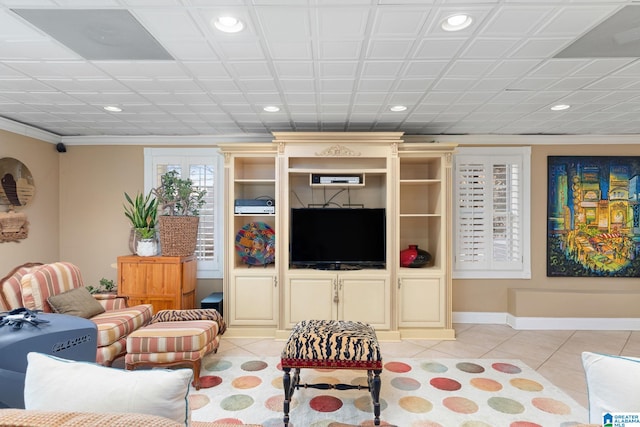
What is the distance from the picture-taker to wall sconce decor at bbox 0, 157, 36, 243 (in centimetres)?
373

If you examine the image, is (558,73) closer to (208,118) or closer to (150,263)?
(208,118)

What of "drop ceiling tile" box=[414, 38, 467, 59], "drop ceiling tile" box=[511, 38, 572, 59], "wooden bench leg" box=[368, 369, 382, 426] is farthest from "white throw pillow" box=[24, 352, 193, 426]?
"drop ceiling tile" box=[511, 38, 572, 59]

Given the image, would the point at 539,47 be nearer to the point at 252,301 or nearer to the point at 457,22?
the point at 457,22

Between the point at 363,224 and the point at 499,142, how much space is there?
2180mm

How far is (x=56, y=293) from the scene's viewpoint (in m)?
3.01

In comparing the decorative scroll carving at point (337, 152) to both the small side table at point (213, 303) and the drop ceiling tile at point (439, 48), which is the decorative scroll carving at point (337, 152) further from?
the small side table at point (213, 303)

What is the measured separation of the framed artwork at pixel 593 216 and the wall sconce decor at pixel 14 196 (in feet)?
21.3

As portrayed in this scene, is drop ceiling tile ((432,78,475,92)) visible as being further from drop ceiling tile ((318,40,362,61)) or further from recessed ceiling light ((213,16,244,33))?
recessed ceiling light ((213,16,244,33))

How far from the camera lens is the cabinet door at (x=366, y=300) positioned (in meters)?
3.87

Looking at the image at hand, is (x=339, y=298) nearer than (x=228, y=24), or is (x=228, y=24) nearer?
(x=228, y=24)

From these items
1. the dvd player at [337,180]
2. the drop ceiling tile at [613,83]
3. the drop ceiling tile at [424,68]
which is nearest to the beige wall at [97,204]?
the dvd player at [337,180]

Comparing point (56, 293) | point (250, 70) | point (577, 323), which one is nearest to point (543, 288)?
point (577, 323)

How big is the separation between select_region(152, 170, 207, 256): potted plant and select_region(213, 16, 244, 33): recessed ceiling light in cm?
246

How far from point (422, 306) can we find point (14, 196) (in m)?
4.83
